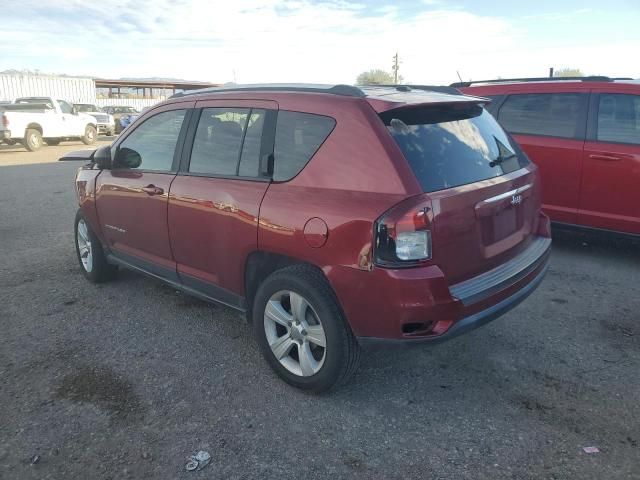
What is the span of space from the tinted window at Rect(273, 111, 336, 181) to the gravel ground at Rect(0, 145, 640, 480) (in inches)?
50.6

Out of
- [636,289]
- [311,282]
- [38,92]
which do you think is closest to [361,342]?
[311,282]

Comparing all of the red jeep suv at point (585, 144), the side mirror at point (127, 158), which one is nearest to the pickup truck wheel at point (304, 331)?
the side mirror at point (127, 158)

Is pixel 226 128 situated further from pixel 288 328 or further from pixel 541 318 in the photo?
pixel 541 318

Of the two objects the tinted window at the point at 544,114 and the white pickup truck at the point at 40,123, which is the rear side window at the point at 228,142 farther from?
the white pickup truck at the point at 40,123

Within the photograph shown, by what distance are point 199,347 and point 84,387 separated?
79cm

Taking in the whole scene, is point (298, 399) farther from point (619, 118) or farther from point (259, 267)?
point (619, 118)

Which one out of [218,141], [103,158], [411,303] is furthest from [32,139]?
[411,303]

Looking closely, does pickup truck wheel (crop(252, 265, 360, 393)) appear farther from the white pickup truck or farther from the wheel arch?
the white pickup truck

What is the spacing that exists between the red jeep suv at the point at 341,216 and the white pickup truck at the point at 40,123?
16.6 meters

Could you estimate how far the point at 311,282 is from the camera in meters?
2.86

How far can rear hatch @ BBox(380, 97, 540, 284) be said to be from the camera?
2.71 metres

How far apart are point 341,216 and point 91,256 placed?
306cm

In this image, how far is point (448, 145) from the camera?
117 inches

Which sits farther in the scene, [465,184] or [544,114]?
[544,114]
